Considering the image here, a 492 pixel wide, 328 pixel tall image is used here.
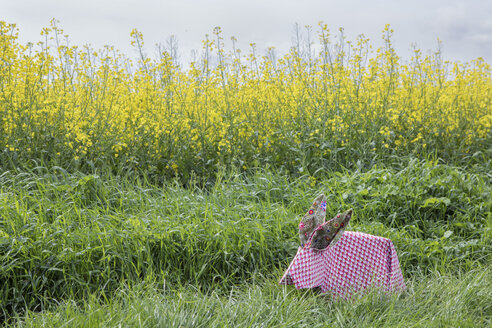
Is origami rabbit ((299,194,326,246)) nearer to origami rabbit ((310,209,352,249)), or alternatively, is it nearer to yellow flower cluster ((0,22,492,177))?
Result: origami rabbit ((310,209,352,249))

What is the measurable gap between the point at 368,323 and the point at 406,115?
3325 millimetres

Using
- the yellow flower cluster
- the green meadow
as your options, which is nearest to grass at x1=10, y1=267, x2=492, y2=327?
the green meadow

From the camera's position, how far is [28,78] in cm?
462

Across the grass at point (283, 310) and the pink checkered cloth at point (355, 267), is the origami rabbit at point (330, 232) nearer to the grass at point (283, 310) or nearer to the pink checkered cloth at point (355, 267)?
the pink checkered cloth at point (355, 267)

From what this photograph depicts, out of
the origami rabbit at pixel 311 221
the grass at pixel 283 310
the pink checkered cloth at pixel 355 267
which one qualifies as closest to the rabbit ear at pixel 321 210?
the origami rabbit at pixel 311 221

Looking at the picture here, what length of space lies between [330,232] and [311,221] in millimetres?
121

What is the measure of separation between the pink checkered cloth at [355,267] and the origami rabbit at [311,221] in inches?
3.2

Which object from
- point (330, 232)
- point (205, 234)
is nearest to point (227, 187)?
point (205, 234)

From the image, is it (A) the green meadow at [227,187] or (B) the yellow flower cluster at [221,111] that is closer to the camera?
(A) the green meadow at [227,187]

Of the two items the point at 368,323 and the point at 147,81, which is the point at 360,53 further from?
the point at 368,323

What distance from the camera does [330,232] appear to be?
265cm

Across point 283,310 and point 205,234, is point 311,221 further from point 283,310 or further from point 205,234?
point 205,234

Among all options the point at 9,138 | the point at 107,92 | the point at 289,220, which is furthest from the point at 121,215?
the point at 107,92

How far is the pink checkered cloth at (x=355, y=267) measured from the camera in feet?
8.76
